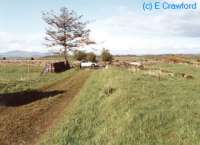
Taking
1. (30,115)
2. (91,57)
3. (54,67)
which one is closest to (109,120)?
(30,115)

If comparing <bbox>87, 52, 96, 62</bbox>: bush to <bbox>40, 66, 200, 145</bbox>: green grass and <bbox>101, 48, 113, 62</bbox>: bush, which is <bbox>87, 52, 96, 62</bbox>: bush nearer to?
<bbox>101, 48, 113, 62</bbox>: bush

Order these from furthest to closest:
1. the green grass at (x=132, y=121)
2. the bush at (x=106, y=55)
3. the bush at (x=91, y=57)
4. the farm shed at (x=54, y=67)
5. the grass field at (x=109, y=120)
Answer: the bush at (x=106, y=55) < the bush at (x=91, y=57) < the farm shed at (x=54, y=67) < the grass field at (x=109, y=120) < the green grass at (x=132, y=121)

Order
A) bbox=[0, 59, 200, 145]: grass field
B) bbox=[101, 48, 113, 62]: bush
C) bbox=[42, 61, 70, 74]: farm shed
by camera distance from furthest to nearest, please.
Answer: bbox=[101, 48, 113, 62]: bush, bbox=[42, 61, 70, 74]: farm shed, bbox=[0, 59, 200, 145]: grass field

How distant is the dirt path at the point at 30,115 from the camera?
555 inches

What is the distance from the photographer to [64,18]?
207 feet

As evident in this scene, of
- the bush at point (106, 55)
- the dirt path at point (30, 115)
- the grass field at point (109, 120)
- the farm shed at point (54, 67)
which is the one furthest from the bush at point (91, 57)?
the grass field at point (109, 120)

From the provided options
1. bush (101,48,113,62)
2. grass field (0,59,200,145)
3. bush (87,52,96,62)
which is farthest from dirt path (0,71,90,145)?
bush (101,48,113,62)

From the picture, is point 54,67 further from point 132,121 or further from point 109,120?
point 132,121

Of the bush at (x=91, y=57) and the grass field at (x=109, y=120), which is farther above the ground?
the bush at (x=91, y=57)

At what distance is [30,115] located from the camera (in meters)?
17.5

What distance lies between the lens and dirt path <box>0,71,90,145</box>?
14.1m

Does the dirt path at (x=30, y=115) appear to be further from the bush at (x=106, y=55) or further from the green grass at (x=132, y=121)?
the bush at (x=106, y=55)

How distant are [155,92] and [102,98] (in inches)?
104

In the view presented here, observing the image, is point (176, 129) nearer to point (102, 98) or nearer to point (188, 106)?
point (188, 106)
